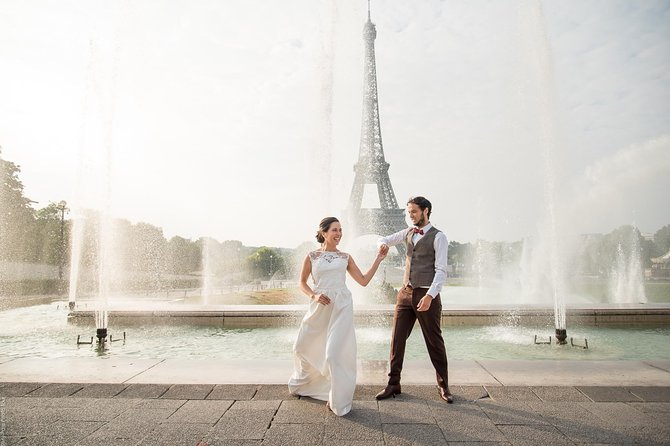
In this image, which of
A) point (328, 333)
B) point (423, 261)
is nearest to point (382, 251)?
point (423, 261)

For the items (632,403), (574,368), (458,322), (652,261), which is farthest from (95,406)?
(652,261)

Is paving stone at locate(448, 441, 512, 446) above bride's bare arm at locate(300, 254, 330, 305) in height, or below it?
below

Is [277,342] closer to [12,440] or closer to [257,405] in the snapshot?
[257,405]

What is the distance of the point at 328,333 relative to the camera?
4.25 metres

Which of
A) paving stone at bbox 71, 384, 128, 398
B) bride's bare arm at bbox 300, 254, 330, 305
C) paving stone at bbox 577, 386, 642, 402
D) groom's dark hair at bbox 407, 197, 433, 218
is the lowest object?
paving stone at bbox 577, 386, 642, 402

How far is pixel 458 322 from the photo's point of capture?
1010cm

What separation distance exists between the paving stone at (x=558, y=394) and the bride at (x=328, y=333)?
196 cm

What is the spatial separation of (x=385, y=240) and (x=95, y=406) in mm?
3345

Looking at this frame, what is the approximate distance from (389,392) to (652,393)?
2688 mm

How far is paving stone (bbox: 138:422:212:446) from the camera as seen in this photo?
3.21m

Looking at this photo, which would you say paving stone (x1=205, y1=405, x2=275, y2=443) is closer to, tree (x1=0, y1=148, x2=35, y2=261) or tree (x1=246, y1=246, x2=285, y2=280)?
tree (x1=0, y1=148, x2=35, y2=261)

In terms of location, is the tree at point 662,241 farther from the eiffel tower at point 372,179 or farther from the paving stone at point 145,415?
the paving stone at point 145,415

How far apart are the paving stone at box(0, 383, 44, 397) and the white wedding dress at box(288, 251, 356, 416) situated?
274cm

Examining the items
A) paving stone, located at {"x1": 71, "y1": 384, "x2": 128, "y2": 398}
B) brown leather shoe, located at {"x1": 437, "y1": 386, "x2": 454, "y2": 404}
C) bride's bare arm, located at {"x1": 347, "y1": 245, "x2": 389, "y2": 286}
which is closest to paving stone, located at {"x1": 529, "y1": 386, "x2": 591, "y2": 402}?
brown leather shoe, located at {"x1": 437, "y1": 386, "x2": 454, "y2": 404}
